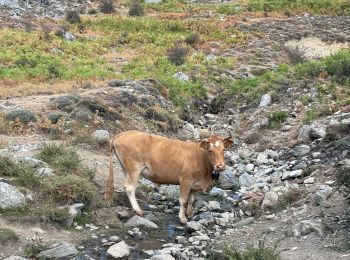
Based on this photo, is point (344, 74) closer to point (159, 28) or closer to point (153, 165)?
point (153, 165)

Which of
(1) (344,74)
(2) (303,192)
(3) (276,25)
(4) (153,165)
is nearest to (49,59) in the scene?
(1) (344,74)

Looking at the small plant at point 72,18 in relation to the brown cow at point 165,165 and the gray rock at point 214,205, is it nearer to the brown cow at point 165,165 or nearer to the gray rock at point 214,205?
the brown cow at point 165,165

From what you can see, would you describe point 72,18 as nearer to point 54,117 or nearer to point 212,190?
point 54,117

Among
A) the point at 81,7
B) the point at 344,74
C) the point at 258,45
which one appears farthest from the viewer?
the point at 81,7

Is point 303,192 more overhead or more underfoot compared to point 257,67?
more overhead

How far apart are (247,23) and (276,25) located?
2187 millimetres

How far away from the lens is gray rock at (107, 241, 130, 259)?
9.77m

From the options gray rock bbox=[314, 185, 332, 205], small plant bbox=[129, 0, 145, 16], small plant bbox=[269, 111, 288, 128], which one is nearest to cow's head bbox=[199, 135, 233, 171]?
gray rock bbox=[314, 185, 332, 205]

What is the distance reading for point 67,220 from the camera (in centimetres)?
1087

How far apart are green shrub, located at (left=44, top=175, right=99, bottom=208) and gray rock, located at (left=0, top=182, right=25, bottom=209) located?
1.94ft

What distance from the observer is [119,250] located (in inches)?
387

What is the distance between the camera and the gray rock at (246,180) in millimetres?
14039

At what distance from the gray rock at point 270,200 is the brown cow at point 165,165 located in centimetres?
121

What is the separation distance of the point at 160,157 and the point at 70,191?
199 cm
